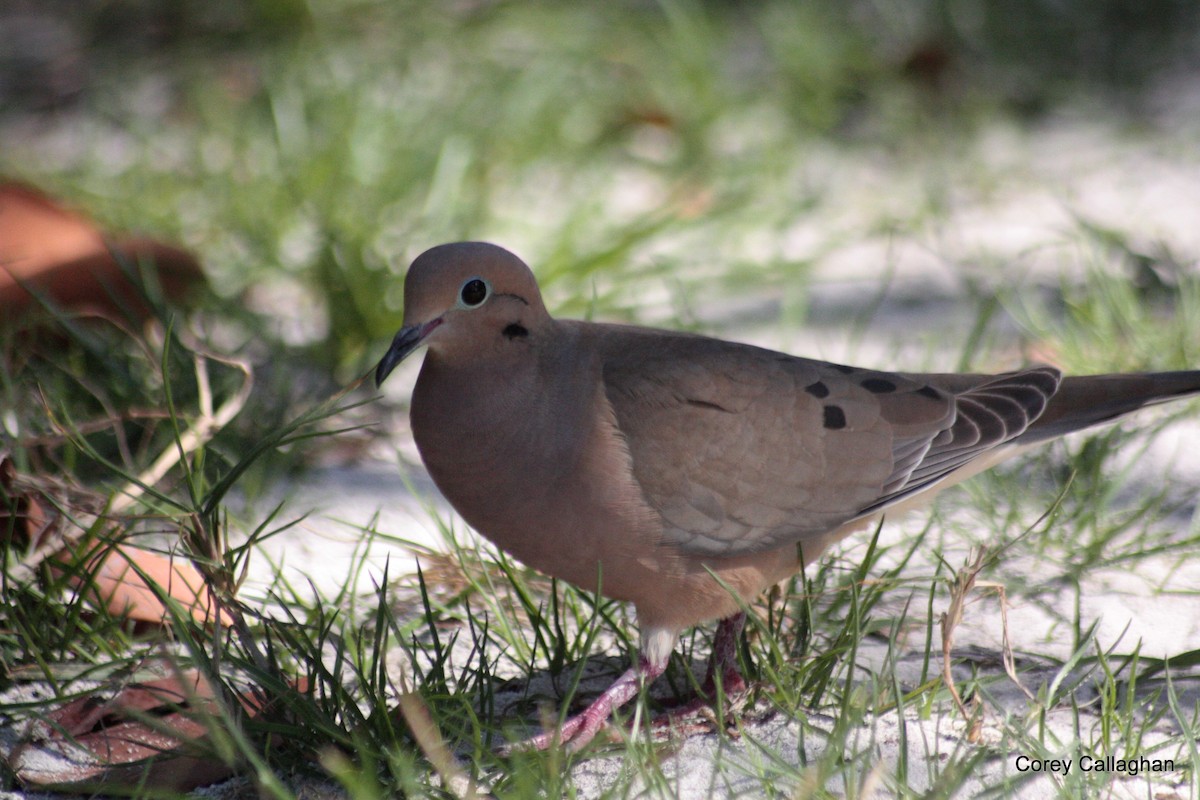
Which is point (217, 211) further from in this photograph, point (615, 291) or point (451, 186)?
point (615, 291)

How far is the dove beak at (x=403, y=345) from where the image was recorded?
2.12 meters

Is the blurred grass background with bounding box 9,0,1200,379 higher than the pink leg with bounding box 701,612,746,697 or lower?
higher

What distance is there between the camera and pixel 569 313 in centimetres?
380

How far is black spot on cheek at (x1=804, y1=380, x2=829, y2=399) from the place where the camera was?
2.41 m

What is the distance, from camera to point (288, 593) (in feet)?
8.99

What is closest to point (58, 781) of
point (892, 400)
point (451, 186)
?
point (892, 400)

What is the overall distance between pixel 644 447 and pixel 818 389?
397 millimetres

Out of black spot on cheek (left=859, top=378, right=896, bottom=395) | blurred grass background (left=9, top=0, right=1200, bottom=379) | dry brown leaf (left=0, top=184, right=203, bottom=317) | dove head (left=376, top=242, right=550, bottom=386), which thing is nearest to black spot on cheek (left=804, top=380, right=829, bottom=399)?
black spot on cheek (left=859, top=378, right=896, bottom=395)

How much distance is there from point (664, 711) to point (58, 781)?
102cm

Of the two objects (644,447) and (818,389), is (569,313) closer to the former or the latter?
(818,389)

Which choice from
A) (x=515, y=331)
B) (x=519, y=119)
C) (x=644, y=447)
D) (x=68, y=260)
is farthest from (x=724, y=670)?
(x=519, y=119)

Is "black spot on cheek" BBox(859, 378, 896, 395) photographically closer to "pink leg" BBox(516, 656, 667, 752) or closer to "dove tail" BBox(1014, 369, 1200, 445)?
"dove tail" BBox(1014, 369, 1200, 445)

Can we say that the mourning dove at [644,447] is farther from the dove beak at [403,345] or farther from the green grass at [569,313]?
the green grass at [569,313]

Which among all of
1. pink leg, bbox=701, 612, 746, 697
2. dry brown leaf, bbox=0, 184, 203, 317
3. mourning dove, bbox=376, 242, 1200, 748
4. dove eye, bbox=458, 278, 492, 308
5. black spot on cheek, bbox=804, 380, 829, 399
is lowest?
pink leg, bbox=701, 612, 746, 697
